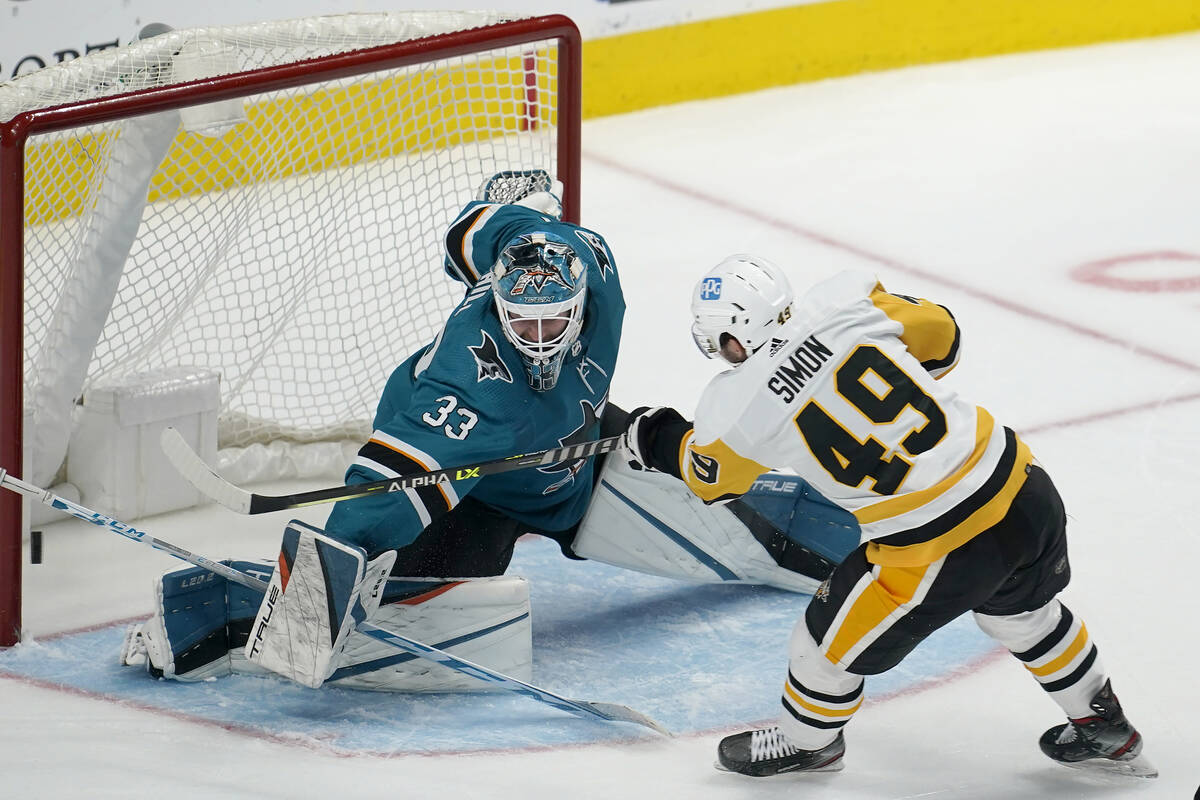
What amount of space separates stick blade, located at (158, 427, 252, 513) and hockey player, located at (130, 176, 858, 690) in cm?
10

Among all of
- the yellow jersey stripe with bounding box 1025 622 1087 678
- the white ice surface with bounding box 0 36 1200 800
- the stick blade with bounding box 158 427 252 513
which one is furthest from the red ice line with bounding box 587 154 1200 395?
the stick blade with bounding box 158 427 252 513

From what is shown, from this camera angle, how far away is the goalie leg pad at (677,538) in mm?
3447

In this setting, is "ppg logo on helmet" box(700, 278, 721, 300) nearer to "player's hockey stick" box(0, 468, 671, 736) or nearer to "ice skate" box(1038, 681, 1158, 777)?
"player's hockey stick" box(0, 468, 671, 736)

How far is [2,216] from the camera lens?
3.08 m

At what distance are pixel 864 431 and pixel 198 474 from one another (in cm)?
102

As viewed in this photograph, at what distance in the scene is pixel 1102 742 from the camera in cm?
290

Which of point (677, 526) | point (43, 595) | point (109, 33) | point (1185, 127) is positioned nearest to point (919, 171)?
point (1185, 127)

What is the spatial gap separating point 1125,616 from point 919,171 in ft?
9.90

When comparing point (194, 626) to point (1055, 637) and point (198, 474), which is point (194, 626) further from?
point (1055, 637)

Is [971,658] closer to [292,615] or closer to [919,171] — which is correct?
[292,615]

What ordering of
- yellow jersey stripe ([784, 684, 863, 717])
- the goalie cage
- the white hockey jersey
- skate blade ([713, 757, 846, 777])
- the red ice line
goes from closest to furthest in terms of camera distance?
1. the white hockey jersey
2. yellow jersey stripe ([784, 684, 863, 717])
3. skate blade ([713, 757, 846, 777])
4. the goalie cage
5. the red ice line

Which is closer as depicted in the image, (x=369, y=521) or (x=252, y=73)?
(x=369, y=521)

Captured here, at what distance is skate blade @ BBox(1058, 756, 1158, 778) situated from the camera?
294cm

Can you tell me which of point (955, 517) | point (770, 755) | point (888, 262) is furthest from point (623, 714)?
point (888, 262)
